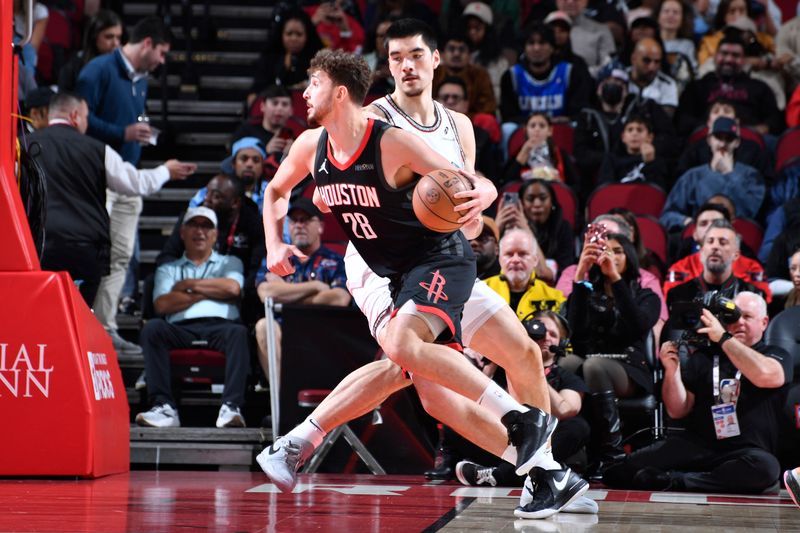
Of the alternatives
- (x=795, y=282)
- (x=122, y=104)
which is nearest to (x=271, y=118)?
(x=122, y=104)

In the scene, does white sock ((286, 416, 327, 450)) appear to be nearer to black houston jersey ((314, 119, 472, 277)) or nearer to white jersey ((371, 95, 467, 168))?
black houston jersey ((314, 119, 472, 277))

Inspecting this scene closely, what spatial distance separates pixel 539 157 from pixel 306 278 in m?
2.50

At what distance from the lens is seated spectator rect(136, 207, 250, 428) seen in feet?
25.8

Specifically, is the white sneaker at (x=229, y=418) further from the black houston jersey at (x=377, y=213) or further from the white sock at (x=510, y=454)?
the white sock at (x=510, y=454)

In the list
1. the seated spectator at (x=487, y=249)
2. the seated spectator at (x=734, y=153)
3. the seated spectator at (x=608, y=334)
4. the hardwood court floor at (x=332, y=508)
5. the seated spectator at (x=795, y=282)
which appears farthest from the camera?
the seated spectator at (x=734, y=153)

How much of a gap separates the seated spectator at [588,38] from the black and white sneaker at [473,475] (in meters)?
6.59

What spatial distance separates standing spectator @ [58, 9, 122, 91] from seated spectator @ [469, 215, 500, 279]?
3.83 meters

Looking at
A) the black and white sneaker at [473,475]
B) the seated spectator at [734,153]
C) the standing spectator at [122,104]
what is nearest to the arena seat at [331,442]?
the black and white sneaker at [473,475]

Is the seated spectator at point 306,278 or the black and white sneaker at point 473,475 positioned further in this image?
the seated spectator at point 306,278

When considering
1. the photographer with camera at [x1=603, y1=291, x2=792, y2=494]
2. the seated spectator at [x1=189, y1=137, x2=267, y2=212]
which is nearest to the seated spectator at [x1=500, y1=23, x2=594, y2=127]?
the seated spectator at [x1=189, y1=137, x2=267, y2=212]

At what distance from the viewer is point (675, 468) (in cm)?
677

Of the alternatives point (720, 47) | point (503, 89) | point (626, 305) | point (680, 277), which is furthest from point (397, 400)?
point (720, 47)

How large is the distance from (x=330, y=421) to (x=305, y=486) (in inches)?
46.3

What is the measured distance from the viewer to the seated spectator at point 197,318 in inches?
310
